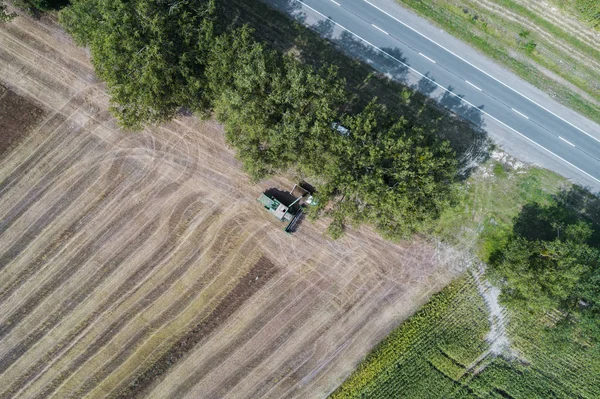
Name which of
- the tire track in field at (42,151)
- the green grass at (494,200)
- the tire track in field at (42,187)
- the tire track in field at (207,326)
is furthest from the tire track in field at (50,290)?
the green grass at (494,200)

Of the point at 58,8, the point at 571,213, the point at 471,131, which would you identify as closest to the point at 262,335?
the point at 471,131

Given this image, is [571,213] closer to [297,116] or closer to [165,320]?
[297,116]

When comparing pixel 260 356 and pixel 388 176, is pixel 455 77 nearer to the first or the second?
pixel 388 176

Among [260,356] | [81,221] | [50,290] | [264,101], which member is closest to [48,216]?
[81,221]

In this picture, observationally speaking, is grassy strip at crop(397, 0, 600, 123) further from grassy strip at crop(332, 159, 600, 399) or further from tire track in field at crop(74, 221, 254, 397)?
tire track in field at crop(74, 221, 254, 397)

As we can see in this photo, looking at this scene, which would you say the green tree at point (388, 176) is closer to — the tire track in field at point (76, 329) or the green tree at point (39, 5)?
the tire track in field at point (76, 329)

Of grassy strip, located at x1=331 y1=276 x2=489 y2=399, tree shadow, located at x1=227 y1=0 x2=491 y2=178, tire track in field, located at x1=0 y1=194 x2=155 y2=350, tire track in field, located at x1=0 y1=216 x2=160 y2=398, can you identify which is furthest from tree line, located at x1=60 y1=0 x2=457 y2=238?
tire track in field, located at x1=0 y1=216 x2=160 y2=398
